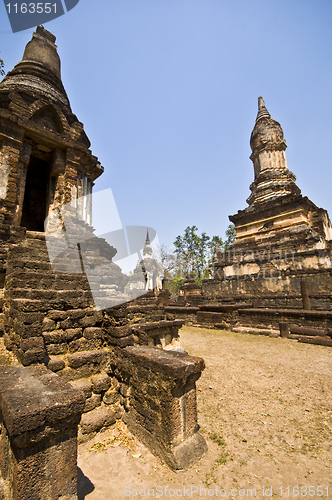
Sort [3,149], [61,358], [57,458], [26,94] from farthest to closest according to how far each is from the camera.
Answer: [26,94]
[3,149]
[61,358]
[57,458]

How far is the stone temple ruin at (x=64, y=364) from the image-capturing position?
1604 millimetres

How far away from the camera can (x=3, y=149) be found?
712 centimetres

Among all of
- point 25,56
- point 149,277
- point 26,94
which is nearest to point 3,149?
point 26,94

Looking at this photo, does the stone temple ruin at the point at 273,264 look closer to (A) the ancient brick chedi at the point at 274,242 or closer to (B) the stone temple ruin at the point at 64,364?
(A) the ancient brick chedi at the point at 274,242

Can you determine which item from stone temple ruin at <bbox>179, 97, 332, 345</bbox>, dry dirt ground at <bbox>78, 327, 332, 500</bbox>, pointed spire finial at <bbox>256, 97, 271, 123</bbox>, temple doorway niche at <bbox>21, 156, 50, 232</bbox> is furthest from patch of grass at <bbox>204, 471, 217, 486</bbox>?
pointed spire finial at <bbox>256, 97, 271, 123</bbox>

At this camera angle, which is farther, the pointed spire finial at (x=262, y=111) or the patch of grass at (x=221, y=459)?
the pointed spire finial at (x=262, y=111)

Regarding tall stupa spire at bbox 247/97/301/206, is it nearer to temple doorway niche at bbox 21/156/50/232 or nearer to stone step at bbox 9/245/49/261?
temple doorway niche at bbox 21/156/50/232

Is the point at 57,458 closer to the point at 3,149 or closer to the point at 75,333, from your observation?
the point at 75,333

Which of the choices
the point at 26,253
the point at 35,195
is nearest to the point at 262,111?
the point at 35,195

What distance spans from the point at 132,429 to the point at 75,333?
1439 millimetres

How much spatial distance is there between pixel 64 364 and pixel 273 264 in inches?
475

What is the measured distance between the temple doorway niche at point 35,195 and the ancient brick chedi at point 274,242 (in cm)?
958

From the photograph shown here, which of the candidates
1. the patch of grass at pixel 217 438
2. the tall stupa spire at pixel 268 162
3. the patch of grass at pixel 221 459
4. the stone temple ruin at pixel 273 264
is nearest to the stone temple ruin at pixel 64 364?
the patch of grass at pixel 221 459

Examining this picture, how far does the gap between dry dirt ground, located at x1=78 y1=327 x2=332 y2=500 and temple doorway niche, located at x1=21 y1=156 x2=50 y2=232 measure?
9.25 m
